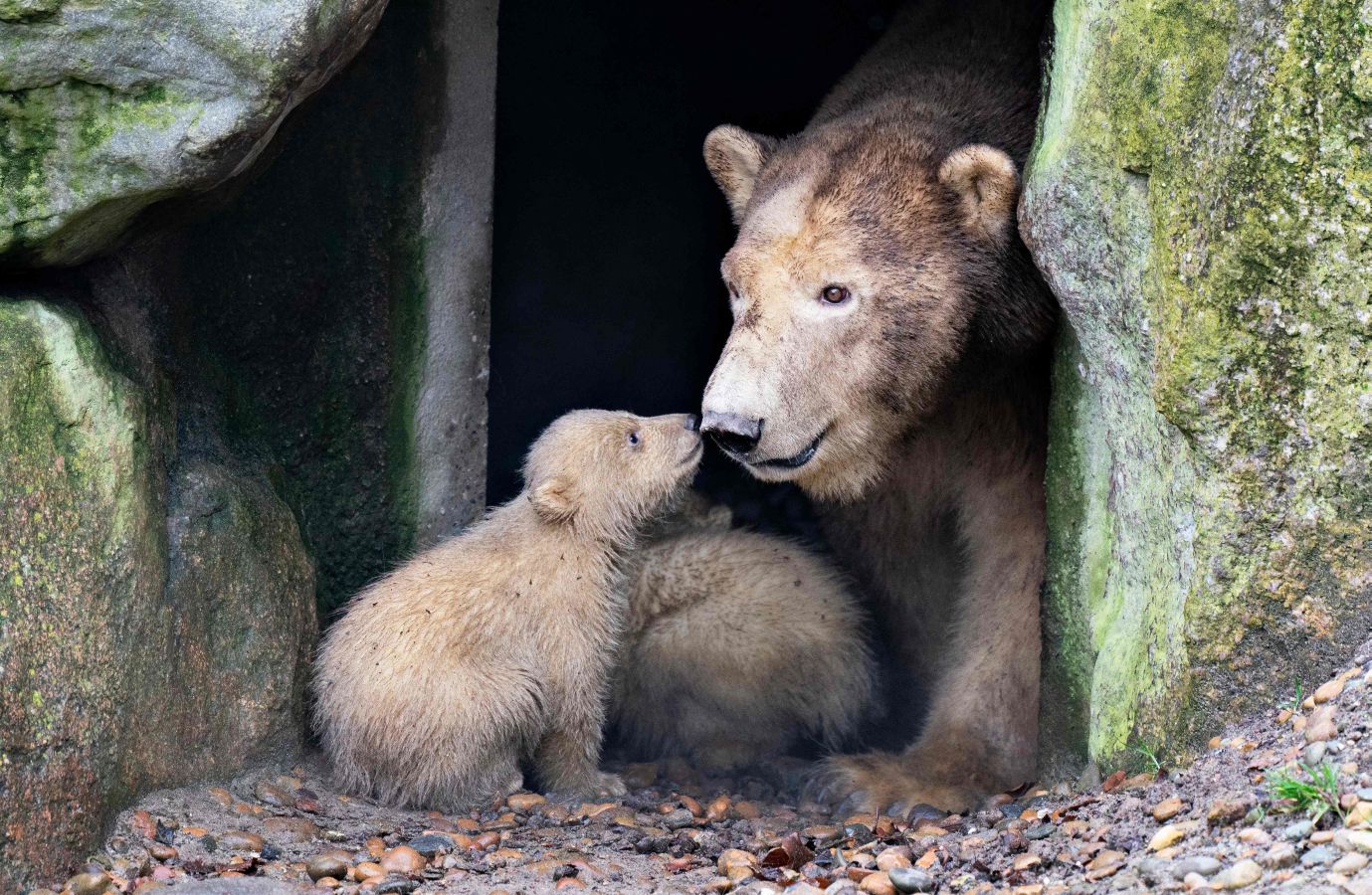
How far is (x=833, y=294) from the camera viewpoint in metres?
4.13

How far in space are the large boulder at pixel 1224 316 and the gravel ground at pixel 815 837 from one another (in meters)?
0.18

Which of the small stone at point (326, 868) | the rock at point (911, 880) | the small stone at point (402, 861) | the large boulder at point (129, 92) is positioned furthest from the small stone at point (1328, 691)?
the large boulder at point (129, 92)

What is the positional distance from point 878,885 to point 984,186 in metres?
2.08

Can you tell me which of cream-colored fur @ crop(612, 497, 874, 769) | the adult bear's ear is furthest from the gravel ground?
the adult bear's ear

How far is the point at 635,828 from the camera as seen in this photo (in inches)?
163

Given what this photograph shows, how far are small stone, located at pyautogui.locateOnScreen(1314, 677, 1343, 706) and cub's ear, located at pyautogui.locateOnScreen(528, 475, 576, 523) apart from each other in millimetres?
2337

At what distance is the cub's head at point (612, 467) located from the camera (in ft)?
15.0

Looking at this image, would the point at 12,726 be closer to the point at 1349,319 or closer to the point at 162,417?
the point at 162,417

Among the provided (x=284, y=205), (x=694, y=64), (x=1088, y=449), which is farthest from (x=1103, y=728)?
(x=694, y=64)

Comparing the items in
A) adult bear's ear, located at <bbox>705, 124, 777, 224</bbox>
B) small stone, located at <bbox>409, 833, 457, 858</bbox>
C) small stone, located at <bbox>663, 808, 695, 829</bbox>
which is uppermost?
adult bear's ear, located at <bbox>705, 124, 777, 224</bbox>

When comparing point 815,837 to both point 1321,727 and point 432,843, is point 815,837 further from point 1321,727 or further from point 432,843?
point 1321,727

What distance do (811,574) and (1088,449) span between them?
155 cm

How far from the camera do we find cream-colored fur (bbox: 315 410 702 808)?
421 centimetres

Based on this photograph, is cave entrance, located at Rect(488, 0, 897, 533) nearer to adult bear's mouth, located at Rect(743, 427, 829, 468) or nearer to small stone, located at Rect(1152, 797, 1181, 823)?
adult bear's mouth, located at Rect(743, 427, 829, 468)
